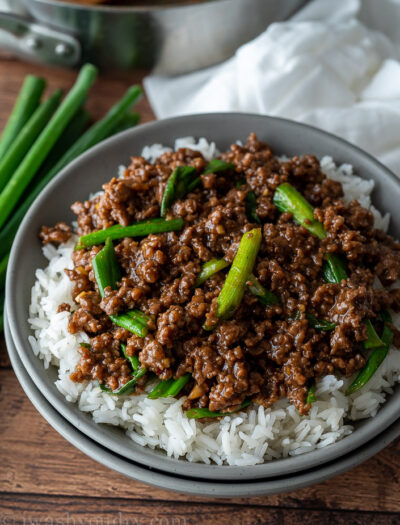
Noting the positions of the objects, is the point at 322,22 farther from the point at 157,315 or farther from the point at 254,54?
the point at 157,315

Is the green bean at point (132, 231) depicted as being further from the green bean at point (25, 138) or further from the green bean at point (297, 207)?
the green bean at point (25, 138)

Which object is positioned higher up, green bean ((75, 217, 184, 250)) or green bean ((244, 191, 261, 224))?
green bean ((244, 191, 261, 224))

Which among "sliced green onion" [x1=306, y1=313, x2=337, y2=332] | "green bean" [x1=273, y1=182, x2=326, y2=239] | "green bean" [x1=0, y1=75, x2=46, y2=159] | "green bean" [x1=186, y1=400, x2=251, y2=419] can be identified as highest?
"green bean" [x1=273, y1=182, x2=326, y2=239]

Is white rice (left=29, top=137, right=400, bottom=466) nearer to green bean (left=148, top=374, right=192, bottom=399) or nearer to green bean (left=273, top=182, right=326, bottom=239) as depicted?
green bean (left=148, top=374, right=192, bottom=399)

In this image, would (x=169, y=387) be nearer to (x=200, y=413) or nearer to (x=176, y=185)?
(x=200, y=413)

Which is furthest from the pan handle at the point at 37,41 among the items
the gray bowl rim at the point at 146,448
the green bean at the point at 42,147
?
the gray bowl rim at the point at 146,448

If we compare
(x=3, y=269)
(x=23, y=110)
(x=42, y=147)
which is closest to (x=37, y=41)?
(x=23, y=110)

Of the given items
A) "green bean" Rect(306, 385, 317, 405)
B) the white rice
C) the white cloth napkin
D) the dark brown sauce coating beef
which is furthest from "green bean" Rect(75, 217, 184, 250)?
the white cloth napkin

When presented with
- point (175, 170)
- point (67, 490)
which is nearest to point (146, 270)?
point (175, 170)
